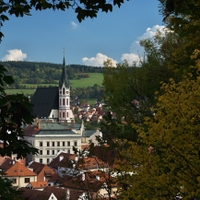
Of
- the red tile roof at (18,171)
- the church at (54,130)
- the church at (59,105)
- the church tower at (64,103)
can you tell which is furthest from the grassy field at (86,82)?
the red tile roof at (18,171)

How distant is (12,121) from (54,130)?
80.4 metres

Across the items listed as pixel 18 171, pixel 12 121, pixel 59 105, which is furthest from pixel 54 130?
pixel 12 121

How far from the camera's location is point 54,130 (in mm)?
85125

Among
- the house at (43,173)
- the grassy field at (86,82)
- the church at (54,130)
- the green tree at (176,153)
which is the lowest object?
the house at (43,173)

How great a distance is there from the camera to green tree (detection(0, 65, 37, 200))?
16.2 ft

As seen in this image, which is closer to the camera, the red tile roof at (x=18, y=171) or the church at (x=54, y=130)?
the red tile roof at (x=18, y=171)

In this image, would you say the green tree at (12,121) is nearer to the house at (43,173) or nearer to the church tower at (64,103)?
the house at (43,173)

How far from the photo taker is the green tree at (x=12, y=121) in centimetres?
494

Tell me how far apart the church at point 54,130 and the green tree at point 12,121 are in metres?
60.1

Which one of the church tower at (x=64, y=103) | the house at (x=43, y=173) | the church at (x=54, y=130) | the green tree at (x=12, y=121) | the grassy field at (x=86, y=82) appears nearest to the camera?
the green tree at (x=12, y=121)

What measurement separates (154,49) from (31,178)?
1474 inches

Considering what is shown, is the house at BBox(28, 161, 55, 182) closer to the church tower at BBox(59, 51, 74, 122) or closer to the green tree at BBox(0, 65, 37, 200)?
the church tower at BBox(59, 51, 74, 122)

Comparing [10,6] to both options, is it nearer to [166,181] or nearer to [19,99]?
[19,99]

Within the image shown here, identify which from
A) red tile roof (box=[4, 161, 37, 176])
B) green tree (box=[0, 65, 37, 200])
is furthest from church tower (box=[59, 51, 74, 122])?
green tree (box=[0, 65, 37, 200])
